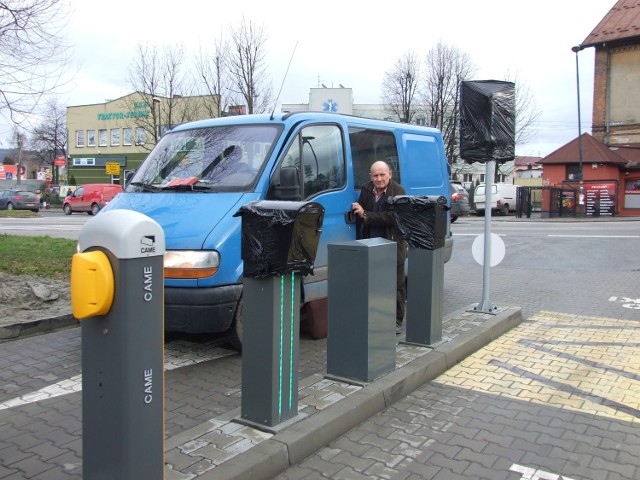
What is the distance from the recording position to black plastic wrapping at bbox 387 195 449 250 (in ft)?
17.4

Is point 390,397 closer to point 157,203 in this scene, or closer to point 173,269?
point 173,269

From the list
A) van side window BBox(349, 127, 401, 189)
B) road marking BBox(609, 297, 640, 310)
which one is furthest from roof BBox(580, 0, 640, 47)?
van side window BBox(349, 127, 401, 189)

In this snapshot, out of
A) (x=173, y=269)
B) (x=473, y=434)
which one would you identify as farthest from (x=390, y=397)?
(x=173, y=269)

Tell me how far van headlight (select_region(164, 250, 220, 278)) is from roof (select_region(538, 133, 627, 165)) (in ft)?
105

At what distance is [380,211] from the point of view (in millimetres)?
5906

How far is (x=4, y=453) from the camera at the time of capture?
11.5 ft

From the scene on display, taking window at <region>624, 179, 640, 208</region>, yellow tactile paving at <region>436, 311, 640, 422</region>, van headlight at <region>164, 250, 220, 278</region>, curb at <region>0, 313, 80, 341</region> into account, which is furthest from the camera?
window at <region>624, 179, 640, 208</region>

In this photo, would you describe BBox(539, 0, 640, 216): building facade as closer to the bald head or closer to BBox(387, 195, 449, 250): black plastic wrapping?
the bald head

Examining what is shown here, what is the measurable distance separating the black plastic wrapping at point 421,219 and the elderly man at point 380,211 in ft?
1.16

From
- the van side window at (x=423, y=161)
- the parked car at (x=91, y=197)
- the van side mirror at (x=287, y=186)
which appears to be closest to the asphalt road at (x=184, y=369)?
the van side mirror at (x=287, y=186)

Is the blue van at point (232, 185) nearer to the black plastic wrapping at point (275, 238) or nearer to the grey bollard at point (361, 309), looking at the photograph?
the grey bollard at point (361, 309)

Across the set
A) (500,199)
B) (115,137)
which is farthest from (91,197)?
(500,199)

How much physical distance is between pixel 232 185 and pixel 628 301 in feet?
21.3

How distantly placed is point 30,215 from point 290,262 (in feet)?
106
